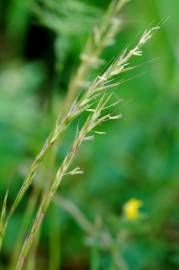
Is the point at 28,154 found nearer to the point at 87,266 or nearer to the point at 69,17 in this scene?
the point at 87,266

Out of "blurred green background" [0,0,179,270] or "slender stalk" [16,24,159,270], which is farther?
"blurred green background" [0,0,179,270]

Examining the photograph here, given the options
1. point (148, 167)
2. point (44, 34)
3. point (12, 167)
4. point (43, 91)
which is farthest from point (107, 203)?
point (44, 34)

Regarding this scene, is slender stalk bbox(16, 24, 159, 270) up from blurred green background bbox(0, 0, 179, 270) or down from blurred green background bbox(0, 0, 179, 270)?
down

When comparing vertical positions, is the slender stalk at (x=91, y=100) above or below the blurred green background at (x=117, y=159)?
below

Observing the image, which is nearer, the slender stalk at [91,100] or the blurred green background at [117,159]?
the slender stalk at [91,100]

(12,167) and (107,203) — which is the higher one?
(12,167)

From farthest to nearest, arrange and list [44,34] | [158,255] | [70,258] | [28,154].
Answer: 1. [44,34]
2. [28,154]
3. [70,258]
4. [158,255]

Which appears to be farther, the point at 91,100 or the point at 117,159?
the point at 117,159

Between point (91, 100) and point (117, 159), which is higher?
point (117, 159)
